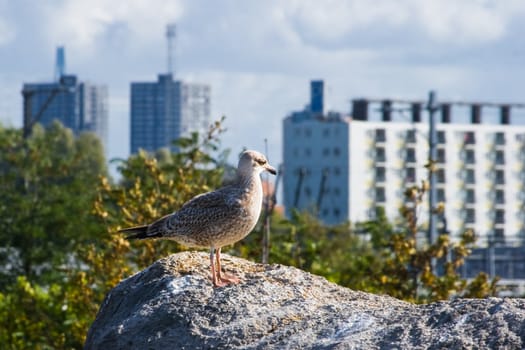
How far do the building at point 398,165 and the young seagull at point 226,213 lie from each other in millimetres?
152668

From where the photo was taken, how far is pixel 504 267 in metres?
125

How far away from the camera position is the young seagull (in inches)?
356

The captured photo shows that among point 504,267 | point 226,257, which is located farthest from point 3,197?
point 504,267

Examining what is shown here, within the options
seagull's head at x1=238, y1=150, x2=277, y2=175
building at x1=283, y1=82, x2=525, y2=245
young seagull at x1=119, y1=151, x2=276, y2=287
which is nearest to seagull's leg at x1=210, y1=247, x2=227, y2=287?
young seagull at x1=119, y1=151, x2=276, y2=287

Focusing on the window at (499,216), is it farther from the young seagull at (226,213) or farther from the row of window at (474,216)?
the young seagull at (226,213)

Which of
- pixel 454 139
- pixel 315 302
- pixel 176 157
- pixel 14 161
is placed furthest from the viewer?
pixel 454 139

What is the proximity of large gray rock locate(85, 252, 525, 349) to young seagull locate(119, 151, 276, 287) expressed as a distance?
0.16 meters

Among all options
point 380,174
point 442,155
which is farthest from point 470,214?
point 380,174

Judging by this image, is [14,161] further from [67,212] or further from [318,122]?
[318,122]

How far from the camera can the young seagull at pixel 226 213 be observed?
9.05 metres

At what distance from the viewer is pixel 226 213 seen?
905 cm

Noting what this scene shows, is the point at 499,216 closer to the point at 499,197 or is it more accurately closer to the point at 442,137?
the point at 499,197

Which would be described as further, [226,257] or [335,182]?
[335,182]

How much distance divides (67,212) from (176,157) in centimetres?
1262
